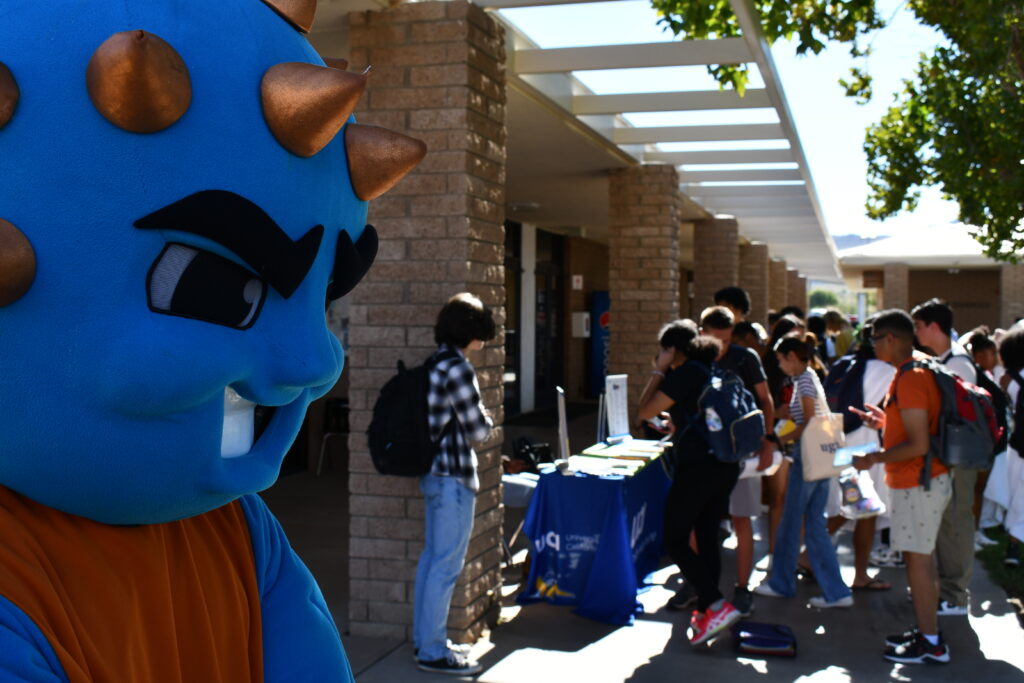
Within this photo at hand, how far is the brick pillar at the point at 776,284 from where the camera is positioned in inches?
993

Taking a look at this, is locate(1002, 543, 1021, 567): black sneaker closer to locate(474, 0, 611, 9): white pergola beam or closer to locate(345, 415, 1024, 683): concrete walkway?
locate(345, 415, 1024, 683): concrete walkway

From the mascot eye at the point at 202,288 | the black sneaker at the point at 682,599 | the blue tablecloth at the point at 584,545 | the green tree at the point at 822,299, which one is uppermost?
the green tree at the point at 822,299

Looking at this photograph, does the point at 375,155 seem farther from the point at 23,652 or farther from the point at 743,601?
the point at 743,601

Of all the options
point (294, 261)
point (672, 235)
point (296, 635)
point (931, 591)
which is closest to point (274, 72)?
point (294, 261)

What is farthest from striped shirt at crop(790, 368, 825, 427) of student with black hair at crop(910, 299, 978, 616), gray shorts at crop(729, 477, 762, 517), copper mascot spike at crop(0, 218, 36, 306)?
copper mascot spike at crop(0, 218, 36, 306)

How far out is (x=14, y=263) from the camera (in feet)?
4.30

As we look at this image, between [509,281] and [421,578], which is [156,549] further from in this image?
[509,281]

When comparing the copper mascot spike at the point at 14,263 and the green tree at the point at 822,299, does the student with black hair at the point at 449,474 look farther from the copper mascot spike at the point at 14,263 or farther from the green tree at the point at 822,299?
the green tree at the point at 822,299

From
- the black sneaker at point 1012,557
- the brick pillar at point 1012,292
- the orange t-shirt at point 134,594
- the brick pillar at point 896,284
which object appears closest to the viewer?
the orange t-shirt at point 134,594

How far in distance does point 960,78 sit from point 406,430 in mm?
6301

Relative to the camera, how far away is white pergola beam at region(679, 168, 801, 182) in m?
11.0

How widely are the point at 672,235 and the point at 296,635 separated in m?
8.51

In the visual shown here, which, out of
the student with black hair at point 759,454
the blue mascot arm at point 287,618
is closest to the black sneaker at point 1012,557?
the student with black hair at point 759,454

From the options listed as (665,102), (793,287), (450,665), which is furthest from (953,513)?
(793,287)
